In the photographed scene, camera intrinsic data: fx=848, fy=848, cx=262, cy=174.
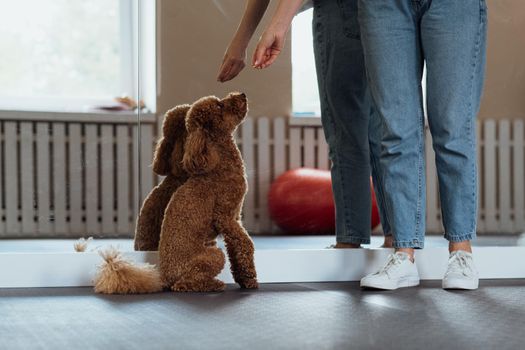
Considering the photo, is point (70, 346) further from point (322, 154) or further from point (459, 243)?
point (322, 154)

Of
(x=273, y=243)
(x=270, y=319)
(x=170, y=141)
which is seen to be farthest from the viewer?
(x=273, y=243)

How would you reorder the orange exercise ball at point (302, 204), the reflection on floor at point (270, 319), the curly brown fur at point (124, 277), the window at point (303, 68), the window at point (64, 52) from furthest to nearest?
the window at point (64, 52) < the orange exercise ball at point (302, 204) < the window at point (303, 68) < the curly brown fur at point (124, 277) < the reflection on floor at point (270, 319)

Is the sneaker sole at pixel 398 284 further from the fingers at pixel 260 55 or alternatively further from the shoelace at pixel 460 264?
the fingers at pixel 260 55

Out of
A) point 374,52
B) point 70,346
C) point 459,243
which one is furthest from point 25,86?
point 70,346

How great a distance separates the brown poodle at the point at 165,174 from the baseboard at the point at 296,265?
0.17 feet

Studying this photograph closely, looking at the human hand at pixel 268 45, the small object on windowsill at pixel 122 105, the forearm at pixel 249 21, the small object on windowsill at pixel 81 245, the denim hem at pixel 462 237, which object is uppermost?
the forearm at pixel 249 21

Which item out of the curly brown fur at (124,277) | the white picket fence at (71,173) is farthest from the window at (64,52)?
the curly brown fur at (124,277)

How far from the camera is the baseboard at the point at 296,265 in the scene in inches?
77.3

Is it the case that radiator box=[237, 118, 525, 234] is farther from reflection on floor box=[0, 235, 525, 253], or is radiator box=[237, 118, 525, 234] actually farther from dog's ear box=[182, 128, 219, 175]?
dog's ear box=[182, 128, 219, 175]

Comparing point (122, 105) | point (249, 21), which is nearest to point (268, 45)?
point (249, 21)

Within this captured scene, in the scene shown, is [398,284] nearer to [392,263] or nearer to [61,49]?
[392,263]

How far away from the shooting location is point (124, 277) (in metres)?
1.76

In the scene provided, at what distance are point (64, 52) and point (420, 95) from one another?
5.52 feet

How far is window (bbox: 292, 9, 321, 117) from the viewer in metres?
2.13
